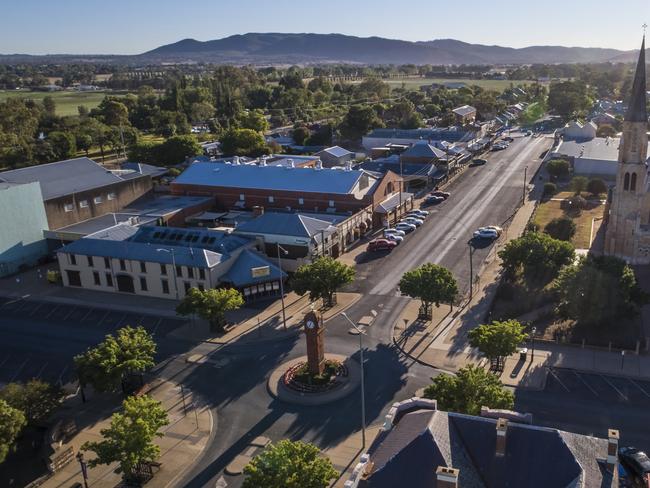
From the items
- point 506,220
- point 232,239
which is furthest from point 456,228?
point 232,239

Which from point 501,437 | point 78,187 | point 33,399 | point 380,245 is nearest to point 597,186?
point 380,245

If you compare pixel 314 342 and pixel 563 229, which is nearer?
pixel 314 342

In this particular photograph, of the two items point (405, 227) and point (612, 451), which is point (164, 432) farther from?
point (405, 227)

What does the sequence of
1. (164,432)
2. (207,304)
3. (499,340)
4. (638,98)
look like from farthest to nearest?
(638,98), (207,304), (499,340), (164,432)

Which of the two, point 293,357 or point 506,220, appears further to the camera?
point 506,220

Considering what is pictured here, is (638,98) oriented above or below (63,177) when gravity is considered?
above

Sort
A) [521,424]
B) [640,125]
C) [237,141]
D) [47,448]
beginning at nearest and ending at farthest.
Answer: [521,424], [47,448], [640,125], [237,141]

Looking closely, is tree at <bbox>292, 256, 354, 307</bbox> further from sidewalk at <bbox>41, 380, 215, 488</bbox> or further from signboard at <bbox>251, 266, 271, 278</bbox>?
sidewalk at <bbox>41, 380, 215, 488</bbox>

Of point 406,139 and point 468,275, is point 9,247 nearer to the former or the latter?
point 468,275
